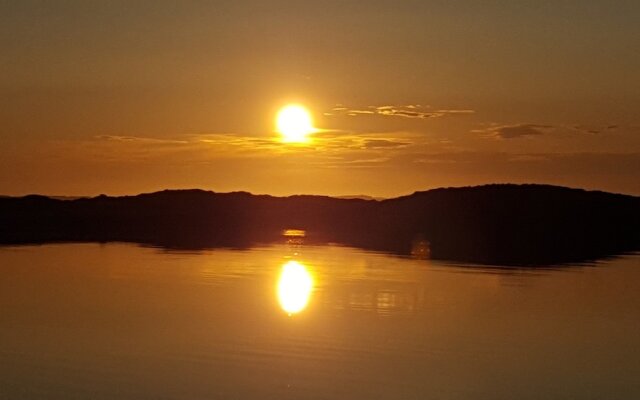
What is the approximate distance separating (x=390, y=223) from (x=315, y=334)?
68.2 metres

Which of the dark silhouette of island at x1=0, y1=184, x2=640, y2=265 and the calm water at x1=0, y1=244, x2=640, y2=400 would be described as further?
the dark silhouette of island at x1=0, y1=184, x2=640, y2=265

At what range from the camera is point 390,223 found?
86938 mm

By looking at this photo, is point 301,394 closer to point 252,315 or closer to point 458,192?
point 252,315

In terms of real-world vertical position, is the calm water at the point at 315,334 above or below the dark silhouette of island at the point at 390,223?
below

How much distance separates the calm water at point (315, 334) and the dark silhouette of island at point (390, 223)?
13.1 m

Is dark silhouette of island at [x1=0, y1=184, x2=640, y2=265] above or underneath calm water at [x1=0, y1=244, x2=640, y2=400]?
above

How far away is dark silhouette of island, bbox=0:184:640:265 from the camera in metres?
51.8

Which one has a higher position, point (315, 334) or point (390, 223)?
point (390, 223)

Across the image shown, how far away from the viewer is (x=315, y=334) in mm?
19062

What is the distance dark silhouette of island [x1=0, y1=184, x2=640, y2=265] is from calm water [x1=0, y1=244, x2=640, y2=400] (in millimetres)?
13057

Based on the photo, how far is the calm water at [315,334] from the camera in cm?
1457

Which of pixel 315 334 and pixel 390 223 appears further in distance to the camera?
pixel 390 223

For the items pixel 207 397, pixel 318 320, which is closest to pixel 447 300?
pixel 318 320

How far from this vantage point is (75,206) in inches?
4181
